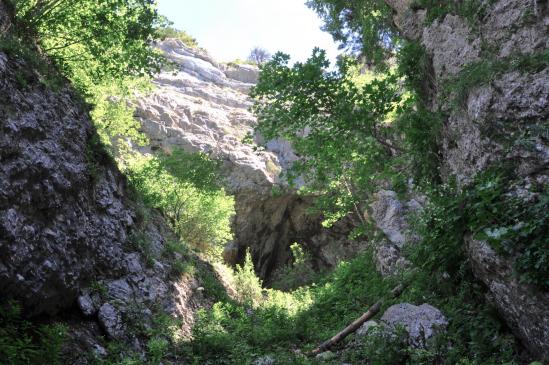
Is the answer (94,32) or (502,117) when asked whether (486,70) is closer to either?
(502,117)

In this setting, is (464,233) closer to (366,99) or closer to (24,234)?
(366,99)

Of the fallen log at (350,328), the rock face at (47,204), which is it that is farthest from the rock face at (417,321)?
the rock face at (47,204)

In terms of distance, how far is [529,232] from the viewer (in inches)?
182

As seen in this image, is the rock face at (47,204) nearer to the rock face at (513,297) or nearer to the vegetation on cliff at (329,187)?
the vegetation on cliff at (329,187)

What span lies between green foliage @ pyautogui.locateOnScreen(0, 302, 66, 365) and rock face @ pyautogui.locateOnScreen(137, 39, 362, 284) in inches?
726

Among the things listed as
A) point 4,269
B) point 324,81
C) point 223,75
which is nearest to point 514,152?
point 324,81

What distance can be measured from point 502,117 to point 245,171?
19.9m

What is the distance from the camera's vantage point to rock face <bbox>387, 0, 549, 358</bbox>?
5176 mm

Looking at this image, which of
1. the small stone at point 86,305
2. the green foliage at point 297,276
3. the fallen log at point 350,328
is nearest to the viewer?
the small stone at point 86,305

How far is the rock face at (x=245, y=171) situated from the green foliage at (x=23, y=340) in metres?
18.4

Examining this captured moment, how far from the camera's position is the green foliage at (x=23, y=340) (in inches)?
179

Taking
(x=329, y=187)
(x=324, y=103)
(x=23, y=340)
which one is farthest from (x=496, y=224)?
(x=329, y=187)

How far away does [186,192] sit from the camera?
1555cm

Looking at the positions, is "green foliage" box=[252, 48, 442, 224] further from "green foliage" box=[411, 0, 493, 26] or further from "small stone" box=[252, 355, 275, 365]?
"small stone" box=[252, 355, 275, 365]
